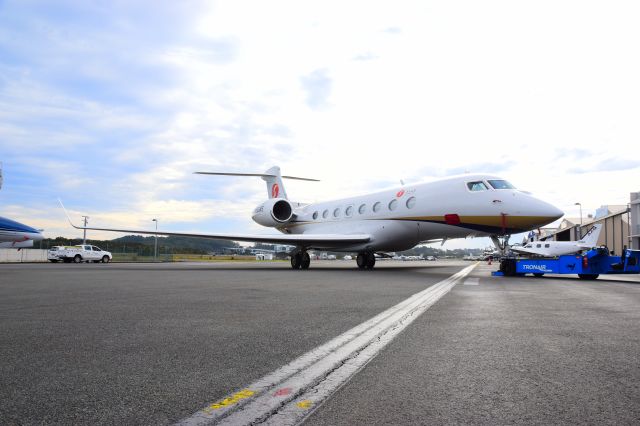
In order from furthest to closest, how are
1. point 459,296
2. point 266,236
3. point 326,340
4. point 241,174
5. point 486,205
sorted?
1. point 241,174
2. point 266,236
3. point 486,205
4. point 459,296
5. point 326,340

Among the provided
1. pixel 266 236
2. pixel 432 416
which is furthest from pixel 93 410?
pixel 266 236

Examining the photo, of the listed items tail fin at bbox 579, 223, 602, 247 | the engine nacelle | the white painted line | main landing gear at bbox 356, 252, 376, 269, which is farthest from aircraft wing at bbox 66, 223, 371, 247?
the white painted line

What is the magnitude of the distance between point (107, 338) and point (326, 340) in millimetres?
1966

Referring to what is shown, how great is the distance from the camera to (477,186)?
16969 mm

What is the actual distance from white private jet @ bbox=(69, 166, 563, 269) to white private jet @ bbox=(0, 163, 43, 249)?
9.73m

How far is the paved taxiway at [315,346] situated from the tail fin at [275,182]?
2412cm

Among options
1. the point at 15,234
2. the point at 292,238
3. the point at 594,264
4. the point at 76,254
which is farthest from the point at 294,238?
the point at 76,254

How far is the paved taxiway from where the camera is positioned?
2.44 metres

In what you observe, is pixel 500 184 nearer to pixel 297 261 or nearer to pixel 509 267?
pixel 509 267

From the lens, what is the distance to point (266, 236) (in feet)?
72.0

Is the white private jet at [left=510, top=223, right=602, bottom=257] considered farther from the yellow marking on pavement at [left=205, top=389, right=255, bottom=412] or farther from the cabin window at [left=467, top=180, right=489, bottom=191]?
the yellow marking on pavement at [left=205, top=389, right=255, bottom=412]

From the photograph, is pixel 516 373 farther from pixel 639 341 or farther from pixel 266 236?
pixel 266 236

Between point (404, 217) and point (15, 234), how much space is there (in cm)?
2206

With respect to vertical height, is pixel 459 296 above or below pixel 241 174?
below
